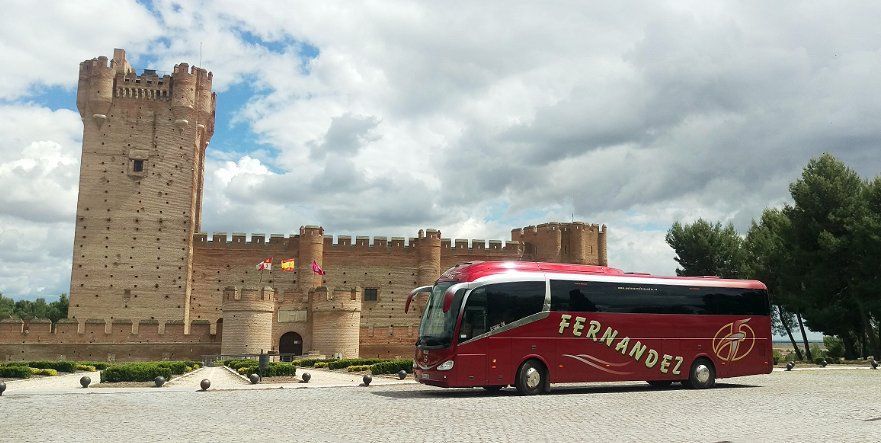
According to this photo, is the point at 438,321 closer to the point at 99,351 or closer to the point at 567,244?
the point at 99,351

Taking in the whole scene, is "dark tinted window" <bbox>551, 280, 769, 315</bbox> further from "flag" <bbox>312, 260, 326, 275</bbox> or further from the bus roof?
"flag" <bbox>312, 260, 326, 275</bbox>

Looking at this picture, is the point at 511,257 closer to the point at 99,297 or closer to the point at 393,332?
the point at 393,332

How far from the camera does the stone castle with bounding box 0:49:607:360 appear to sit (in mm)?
36031

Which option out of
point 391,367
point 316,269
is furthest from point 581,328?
point 316,269

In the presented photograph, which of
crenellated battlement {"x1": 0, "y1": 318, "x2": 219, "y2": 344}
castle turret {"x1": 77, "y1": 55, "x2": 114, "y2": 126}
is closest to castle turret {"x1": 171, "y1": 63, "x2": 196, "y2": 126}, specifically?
castle turret {"x1": 77, "y1": 55, "x2": 114, "y2": 126}

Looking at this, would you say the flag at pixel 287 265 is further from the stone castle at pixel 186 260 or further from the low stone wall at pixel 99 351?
the low stone wall at pixel 99 351

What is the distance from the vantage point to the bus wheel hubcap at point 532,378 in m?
16.4

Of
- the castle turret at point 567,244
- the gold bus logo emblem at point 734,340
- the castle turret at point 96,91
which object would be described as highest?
the castle turret at point 96,91

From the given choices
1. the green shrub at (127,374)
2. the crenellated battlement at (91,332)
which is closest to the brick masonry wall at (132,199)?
the crenellated battlement at (91,332)

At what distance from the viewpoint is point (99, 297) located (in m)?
42.2

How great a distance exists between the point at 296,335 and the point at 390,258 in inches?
461

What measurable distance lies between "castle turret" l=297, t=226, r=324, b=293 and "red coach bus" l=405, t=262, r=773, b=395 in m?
30.0

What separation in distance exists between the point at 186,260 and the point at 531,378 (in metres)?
33.4

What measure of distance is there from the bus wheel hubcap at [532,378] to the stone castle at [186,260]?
840 inches
